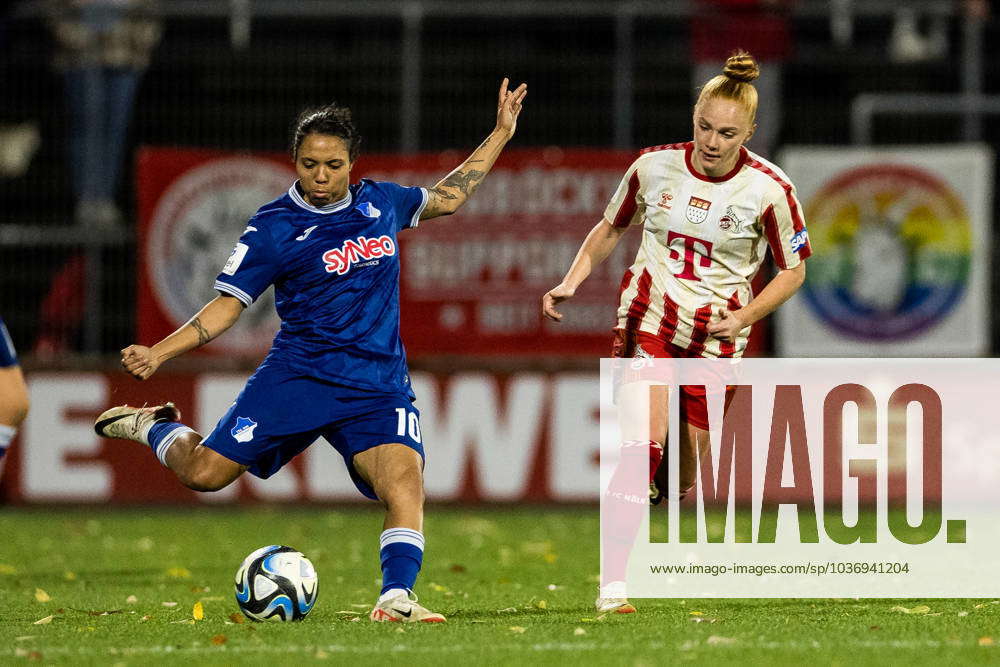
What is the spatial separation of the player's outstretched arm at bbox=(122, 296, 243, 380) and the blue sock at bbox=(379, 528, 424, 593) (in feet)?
3.78

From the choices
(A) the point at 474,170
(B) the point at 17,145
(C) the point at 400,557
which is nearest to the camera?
(C) the point at 400,557

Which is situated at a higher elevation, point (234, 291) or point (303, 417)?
point (234, 291)

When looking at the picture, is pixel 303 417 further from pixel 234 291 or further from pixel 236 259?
pixel 236 259

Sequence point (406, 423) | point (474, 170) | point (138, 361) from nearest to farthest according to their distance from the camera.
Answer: point (138, 361) → point (406, 423) → point (474, 170)

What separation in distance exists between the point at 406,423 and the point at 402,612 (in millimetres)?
837

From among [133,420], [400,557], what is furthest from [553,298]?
[133,420]

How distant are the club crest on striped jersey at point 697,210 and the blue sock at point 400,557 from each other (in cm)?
185

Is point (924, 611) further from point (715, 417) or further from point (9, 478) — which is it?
point (9, 478)

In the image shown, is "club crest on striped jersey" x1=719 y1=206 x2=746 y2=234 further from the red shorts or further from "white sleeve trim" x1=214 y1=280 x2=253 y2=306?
"white sleeve trim" x1=214 y1=280 x2=253 y2=306

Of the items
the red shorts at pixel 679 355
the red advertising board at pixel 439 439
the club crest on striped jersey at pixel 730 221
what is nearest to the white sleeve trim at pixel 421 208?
the red shorts at pixel 679 355

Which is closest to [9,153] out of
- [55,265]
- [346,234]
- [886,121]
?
[55,265]

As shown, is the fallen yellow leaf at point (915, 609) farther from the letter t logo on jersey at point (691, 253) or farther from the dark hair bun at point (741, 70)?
the dark hair bun at point (741, 70)

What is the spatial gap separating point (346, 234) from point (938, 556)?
4.46 metres

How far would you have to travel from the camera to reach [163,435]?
8281 mm
